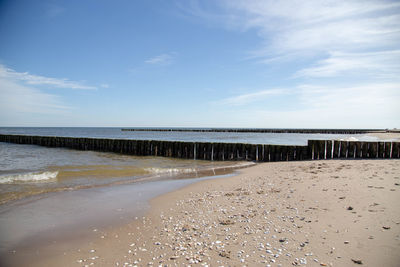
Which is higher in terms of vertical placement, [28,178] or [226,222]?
[226,222]

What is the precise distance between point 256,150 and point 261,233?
13.1 meters

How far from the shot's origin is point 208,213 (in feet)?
19.6

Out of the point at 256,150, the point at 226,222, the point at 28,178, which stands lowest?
the point at 28,178

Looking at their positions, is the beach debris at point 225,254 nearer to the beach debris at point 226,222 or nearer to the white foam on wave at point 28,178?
the beach debris at point 226,222

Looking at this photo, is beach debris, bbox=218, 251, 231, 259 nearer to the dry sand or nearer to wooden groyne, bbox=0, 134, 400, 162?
the dry sand

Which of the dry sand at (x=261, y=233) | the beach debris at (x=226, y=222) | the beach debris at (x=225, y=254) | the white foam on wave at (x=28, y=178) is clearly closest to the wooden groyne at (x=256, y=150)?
the dry sand at (x=261, y=233)

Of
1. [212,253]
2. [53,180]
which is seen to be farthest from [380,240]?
[53,180]

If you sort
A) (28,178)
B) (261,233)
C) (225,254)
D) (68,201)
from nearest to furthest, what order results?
(225,254)
(261,233)
(68,201)
(28,178)

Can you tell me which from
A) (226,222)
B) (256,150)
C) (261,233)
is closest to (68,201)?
(226,222)

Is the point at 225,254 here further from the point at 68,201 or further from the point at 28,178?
the point at 28,178

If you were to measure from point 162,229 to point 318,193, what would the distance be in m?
4.69

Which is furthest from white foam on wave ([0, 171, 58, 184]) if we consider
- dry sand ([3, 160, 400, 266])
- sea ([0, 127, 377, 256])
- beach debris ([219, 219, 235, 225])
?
beach debris ([219, 219, 235, 225])

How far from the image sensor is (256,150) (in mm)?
17312

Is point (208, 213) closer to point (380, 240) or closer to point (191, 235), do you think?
point (191, 235)
